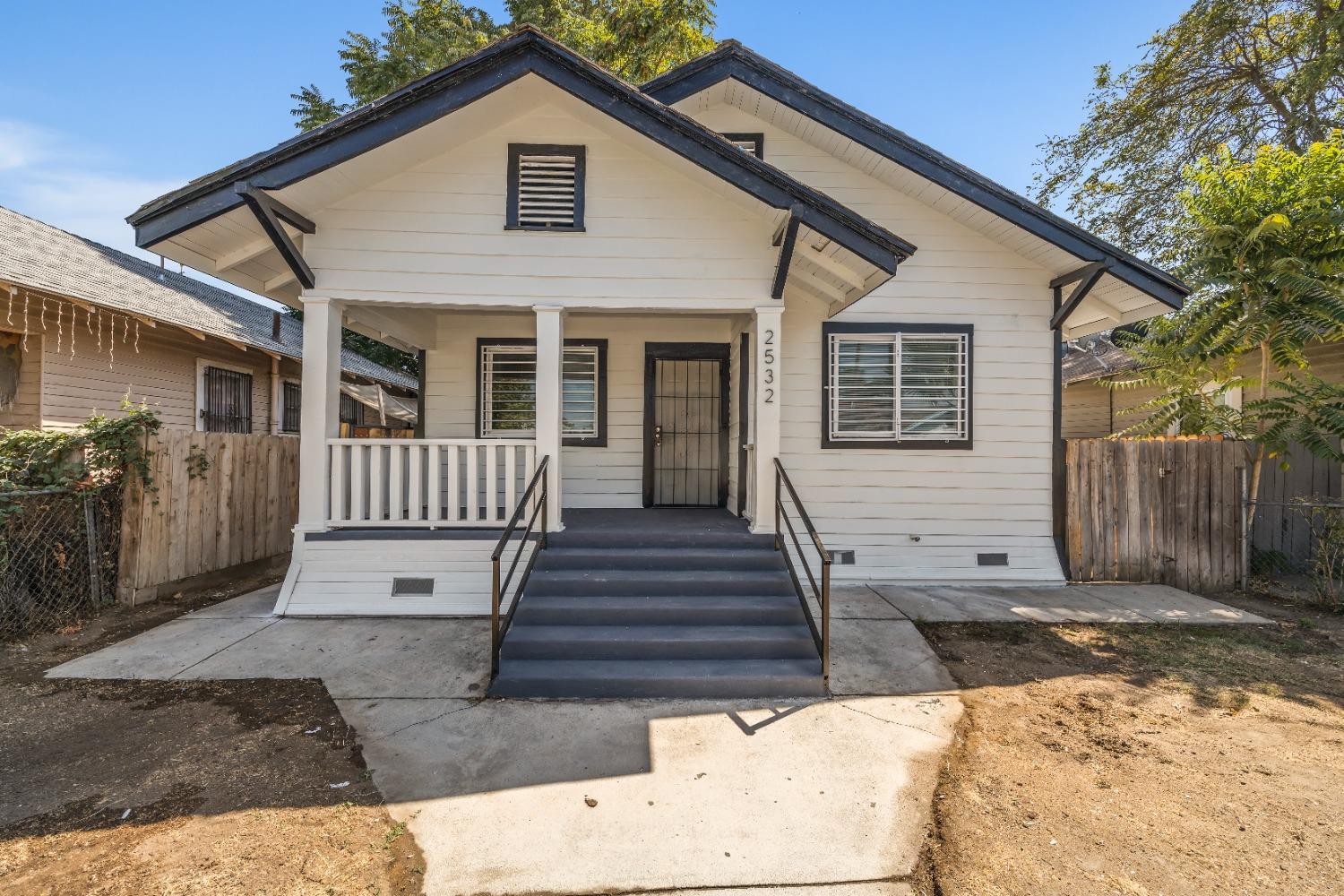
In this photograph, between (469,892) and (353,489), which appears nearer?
(469,892)

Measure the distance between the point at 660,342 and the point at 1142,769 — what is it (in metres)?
5.91

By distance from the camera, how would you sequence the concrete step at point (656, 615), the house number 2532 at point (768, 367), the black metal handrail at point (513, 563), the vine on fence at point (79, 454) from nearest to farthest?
the black metal handrail at point (513, 563) < the concrete step at point (656, 615) < the vine on fence at point (79, 454) < the house number 2532 at point (768, 367)

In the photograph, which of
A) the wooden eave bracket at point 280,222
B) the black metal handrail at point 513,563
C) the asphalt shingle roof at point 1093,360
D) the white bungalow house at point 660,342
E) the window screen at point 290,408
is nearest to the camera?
the black metal handrail at point 513,563

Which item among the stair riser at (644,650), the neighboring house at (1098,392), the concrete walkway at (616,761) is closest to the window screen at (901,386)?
the concrete walkway at (616,761)

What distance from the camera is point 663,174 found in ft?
17.6

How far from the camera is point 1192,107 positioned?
12.2 m

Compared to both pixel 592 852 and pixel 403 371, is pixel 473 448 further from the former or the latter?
pixel 403 371

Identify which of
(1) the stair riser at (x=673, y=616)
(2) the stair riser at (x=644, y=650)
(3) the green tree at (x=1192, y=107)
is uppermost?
(3) the green tree at (x=1192, y=107)

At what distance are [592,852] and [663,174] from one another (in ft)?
17.3

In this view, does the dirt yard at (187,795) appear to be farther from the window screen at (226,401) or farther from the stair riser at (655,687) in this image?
the window screen at (226,401)

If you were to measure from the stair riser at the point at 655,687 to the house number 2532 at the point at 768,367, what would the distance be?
102 inches

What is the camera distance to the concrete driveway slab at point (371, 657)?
388 centimetres

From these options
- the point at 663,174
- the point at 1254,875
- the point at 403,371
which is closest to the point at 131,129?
the point at 663,174

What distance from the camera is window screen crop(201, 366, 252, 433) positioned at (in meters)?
10.5
